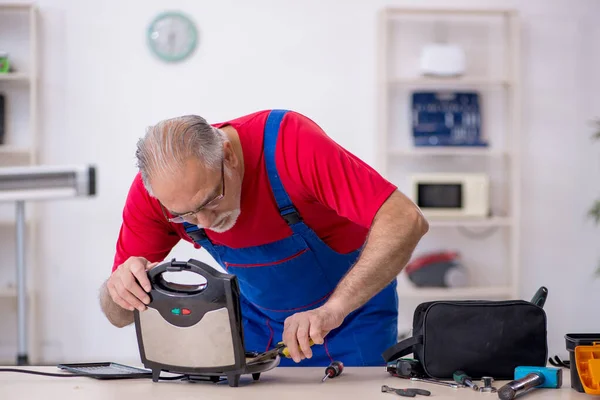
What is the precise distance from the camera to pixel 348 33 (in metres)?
4.55

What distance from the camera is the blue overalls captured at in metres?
1.93

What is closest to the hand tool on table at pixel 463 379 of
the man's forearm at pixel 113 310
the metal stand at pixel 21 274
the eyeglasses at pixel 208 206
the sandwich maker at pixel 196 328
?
the sandwich maker at pixel 196 328

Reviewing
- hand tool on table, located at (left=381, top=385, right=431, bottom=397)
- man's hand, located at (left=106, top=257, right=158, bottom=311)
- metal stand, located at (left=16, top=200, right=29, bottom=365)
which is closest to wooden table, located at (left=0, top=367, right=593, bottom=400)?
hand tool on table, located at (left=381, top=385, right=431, bottom=397)

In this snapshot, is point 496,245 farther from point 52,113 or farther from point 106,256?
point 52,113

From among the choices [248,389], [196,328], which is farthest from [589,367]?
[196,328]

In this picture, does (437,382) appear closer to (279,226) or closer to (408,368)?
(408,368)

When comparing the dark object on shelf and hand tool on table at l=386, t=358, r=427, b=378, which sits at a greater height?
the dark object on shelf

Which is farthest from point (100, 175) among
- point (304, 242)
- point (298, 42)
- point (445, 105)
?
point (304, 242)

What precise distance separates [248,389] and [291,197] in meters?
0.51

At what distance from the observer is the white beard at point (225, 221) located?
1779 millimetres

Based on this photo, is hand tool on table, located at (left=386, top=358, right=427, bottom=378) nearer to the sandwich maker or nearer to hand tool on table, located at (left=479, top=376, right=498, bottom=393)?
hand tool on table, located at (left=479, top=376, right=498, bottom=393)

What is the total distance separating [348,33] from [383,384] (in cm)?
329

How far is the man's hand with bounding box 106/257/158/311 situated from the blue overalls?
323 mm

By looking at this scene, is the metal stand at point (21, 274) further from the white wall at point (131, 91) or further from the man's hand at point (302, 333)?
the man's hand at point (302, 333)
